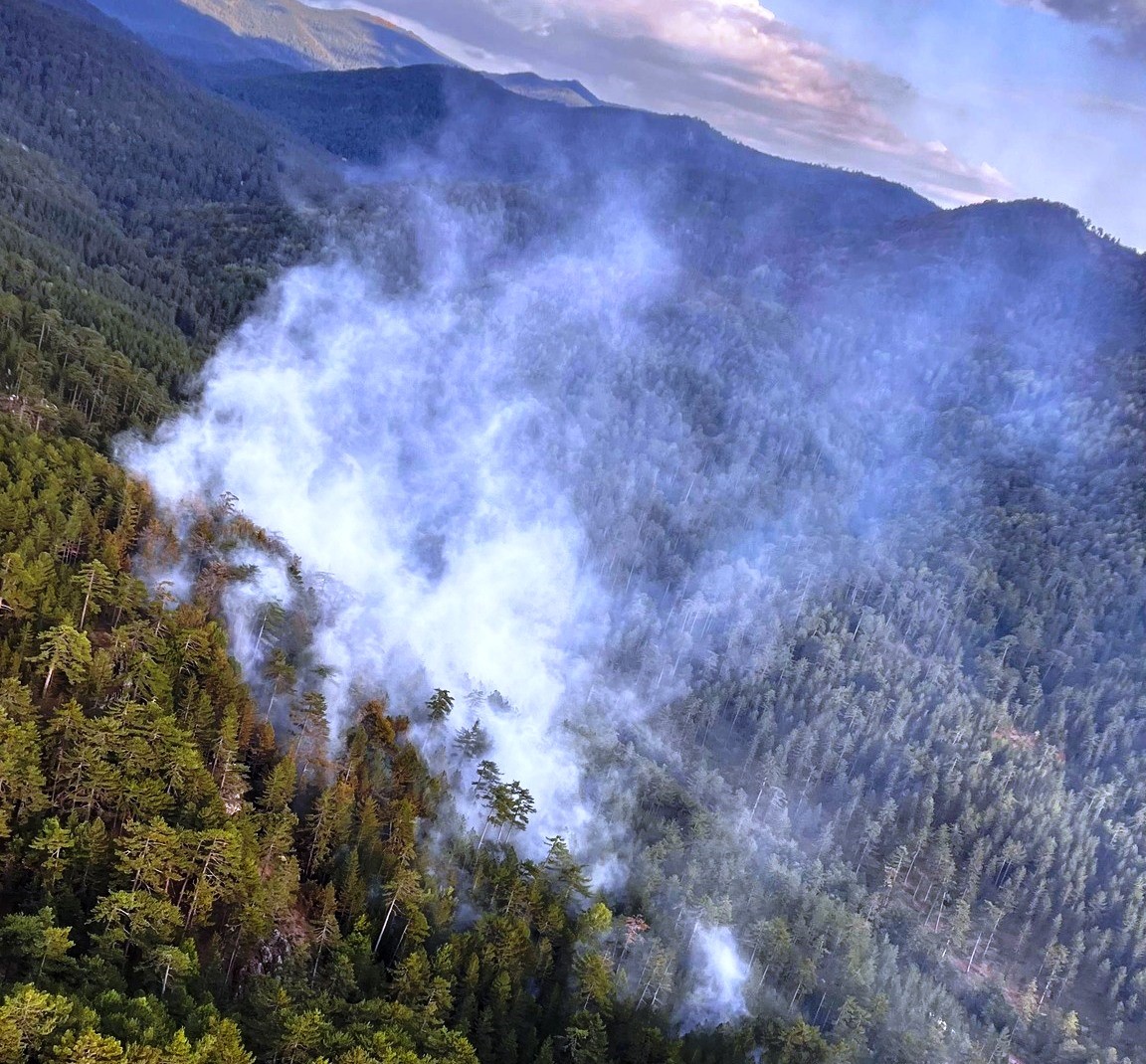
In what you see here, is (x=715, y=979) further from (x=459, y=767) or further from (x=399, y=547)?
(x=399, y=547)

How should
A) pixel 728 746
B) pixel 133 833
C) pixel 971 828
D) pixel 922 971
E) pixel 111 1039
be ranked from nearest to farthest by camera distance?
pixel 111 1039
pixel 133 833
pixel 922 971
pixel 971 828
pixel 728 746

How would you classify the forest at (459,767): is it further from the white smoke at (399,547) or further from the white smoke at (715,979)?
the white smoke at (399,547)

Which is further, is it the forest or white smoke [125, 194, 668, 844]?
white smoke [125, 194, 668, 844]

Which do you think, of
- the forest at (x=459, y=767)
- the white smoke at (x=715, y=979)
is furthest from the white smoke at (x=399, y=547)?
the white smoke at (x=715, y=979)

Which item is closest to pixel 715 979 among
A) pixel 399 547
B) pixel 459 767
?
pixel 459 767

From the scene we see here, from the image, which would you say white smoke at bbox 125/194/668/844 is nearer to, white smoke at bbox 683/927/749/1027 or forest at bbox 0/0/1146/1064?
forest at bbox 0/0/1146/1064

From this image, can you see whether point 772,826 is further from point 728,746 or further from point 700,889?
point 700,889

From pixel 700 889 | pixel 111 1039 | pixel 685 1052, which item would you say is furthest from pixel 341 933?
pixel 700 889

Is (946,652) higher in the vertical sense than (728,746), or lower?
higher

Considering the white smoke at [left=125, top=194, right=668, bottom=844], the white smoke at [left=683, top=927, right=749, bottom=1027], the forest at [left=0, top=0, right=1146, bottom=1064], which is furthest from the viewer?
the white smoke at [left=125, top=194, right=668, bottom=844]

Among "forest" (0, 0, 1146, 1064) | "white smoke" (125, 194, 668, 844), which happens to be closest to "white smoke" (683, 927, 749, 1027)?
"forest" (0, 0, 1146, 1064)

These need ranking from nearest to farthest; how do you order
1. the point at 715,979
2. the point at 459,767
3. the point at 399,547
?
the point at 715,979 → the point at 459,767 → the point at 399,547
